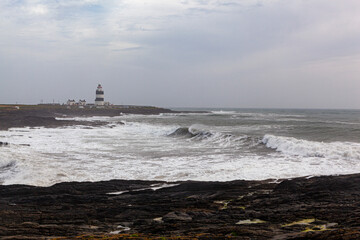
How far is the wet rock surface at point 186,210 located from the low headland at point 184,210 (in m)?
0.02

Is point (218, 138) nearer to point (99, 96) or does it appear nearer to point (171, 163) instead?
point (171, 163)

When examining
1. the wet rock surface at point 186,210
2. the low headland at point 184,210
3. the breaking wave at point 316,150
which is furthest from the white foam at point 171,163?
the wet rock surface at point 186,210

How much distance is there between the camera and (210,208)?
853 cm

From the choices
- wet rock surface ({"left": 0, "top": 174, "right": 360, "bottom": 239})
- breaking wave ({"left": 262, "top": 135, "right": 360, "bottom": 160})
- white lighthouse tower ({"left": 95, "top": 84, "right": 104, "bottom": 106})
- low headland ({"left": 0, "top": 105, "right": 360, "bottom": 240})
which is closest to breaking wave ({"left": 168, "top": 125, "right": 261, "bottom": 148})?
breaking wave ({"left": 262, "top": 135, "right": 360, "bottom": 160})

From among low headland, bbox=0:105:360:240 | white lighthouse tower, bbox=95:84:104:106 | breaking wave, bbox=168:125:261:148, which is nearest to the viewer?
low headland, bbox=0:105:360:240

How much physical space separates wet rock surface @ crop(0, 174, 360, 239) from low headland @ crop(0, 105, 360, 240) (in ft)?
0.05

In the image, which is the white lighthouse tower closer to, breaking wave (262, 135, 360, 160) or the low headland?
breaking wave (262, 135, 360, 160)

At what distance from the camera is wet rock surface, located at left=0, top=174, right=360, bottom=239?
258 inches

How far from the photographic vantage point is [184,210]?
8.23 m

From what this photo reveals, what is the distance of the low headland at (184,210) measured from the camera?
6.52 meters

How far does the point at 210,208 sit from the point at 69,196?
4364 mm

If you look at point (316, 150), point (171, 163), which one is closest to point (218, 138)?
point (316, 150)

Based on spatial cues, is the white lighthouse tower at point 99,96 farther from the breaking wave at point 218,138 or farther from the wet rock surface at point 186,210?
the wet rock surface at point 186,210

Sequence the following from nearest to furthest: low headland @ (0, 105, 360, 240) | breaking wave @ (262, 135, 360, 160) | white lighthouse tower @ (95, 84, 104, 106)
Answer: low headland @ (0, 105, 360, 240)
breaking wave @ (262, 135, 360, 160)
white lighthouse tower @ (95, 84, 104, 106)
